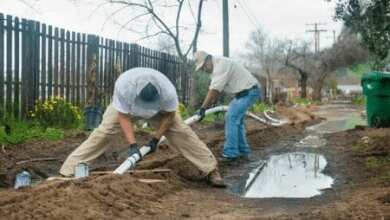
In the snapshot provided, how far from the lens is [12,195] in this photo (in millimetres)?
5562

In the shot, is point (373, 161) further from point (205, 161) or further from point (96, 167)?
point (96, 167)

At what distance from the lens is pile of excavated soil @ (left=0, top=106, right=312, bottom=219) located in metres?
5.11

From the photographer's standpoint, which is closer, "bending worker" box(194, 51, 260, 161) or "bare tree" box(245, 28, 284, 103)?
"bending worker" box(194, 51, 260, 161)

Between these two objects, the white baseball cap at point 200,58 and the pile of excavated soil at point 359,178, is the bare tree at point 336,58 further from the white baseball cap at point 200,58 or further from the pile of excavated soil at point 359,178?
the white baseball cap at point 200,58

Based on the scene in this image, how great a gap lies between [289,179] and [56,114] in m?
5.74

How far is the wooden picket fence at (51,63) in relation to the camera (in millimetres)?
11461

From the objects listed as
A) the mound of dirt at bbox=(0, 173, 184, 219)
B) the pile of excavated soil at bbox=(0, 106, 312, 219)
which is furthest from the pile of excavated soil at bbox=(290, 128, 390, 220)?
the mound of dirt at bbox=(0, 173, 184, 219)

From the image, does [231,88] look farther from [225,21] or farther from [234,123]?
[225,21]

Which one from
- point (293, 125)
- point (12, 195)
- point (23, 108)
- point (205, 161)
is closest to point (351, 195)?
point (205, 161)

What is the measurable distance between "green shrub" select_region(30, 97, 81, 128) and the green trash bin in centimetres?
719

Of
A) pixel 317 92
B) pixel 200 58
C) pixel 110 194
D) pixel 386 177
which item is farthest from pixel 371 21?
pixel 317 92

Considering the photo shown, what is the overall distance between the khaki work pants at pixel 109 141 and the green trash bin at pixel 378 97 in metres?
8.83

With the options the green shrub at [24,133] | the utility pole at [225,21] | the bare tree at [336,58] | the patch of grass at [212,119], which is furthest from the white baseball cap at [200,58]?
the bare tree at [336,58]

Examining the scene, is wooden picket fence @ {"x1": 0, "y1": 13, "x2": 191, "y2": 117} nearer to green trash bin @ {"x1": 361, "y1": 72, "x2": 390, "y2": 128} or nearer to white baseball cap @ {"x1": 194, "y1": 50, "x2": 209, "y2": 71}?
white baseball cap @ {"x1": 194, "y1": 50, "x2": 209, "y2": 71}
